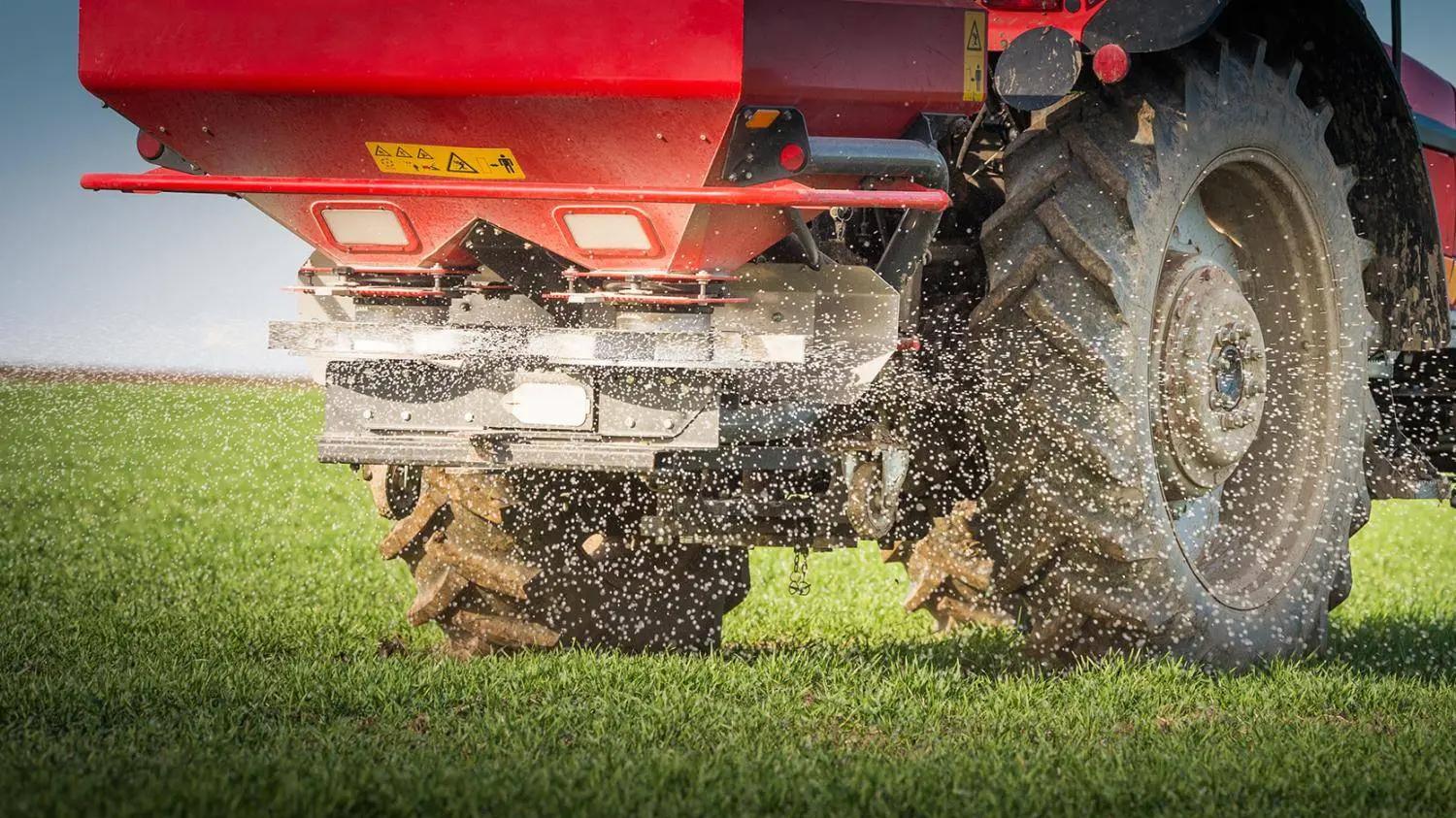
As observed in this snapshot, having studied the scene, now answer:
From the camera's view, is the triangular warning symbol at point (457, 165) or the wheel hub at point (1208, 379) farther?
the wheel hub at point (1208, 379)

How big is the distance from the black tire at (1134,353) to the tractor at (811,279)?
1 cm

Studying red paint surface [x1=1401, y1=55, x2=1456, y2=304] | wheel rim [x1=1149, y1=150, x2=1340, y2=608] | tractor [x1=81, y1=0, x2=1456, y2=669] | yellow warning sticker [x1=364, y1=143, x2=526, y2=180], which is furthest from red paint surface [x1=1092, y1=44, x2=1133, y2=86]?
red paint surface [x1=1401, y1=55, x2=1456, y2=304]

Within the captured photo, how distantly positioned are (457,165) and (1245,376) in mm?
2123

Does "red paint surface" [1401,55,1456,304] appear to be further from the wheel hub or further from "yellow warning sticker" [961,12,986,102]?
"yellow warning sticker" [961,12,986,102]

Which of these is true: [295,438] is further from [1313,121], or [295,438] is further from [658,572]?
[1313,121]

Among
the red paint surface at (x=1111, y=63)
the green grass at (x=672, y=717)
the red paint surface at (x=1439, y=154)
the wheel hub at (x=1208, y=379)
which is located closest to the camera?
the green grass at (x=672, y=717)

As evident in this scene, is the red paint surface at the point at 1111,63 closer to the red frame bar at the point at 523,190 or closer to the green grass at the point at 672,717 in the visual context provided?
the red frame bar at the point at 523,190

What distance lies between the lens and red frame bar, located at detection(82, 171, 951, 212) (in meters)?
3.40

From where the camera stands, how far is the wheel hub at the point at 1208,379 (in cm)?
421

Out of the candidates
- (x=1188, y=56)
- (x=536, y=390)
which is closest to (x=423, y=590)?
(x=536, y=390)

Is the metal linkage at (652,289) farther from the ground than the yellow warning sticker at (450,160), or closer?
closer

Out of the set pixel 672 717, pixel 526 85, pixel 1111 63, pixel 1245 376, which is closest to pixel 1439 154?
pixel 1245 376

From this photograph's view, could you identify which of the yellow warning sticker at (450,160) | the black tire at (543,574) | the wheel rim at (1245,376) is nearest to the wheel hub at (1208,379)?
the wheel rim at (1245,376)

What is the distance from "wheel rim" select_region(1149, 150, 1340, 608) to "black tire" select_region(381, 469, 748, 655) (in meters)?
1.36
